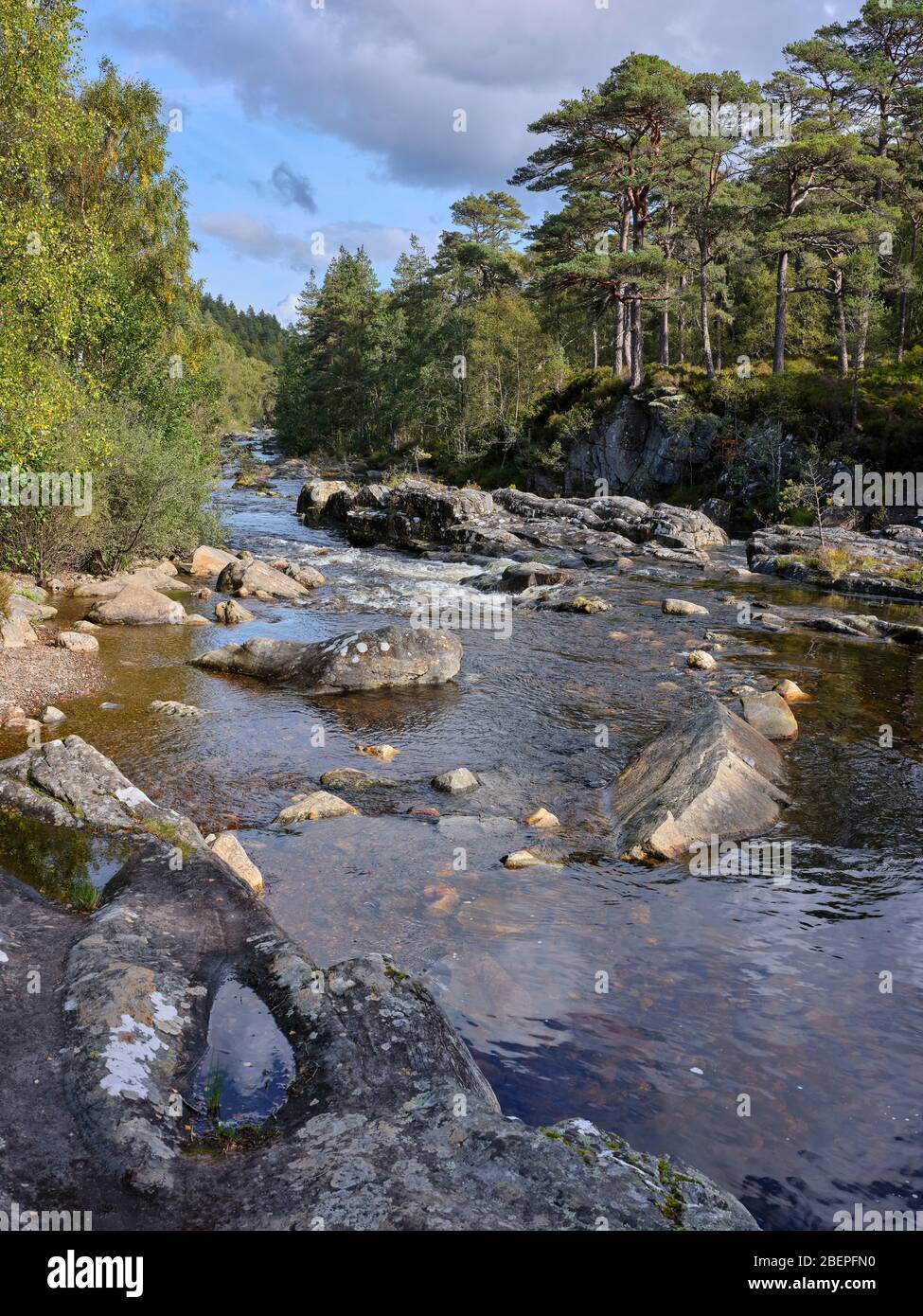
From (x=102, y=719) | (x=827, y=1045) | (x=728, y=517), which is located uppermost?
(x=728, y=517)

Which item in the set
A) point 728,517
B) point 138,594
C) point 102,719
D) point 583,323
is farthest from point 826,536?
point 583,323

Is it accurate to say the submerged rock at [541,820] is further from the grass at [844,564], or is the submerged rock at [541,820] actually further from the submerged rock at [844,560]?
the grass at [844,564]

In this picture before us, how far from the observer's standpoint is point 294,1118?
5348 millimetres

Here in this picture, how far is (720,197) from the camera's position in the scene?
48844 mm

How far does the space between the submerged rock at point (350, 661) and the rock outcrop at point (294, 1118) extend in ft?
34.3

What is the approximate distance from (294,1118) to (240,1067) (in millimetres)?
826

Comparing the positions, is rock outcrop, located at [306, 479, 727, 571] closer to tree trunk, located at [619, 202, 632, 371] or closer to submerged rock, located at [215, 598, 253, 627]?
submerged rock, located at [215, 598, 253, 627]

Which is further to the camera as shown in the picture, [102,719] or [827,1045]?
[102,719]

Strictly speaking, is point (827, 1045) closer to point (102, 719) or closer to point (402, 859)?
point (402, 859)

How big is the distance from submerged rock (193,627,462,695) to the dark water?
50 cm

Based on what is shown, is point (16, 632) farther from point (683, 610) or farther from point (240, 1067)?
point (683, 610)

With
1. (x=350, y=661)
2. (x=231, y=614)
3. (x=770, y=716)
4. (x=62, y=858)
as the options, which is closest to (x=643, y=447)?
(x=231, y=614)

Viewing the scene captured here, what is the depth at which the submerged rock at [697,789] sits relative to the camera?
35.8ft
